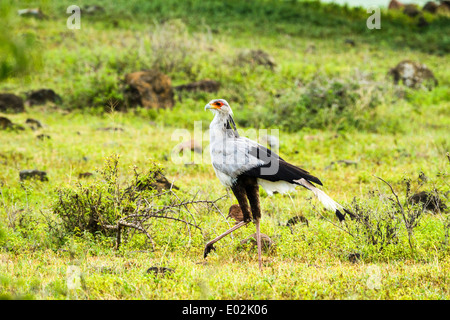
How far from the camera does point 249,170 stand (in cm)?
464

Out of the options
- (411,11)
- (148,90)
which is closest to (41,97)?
(148,90)

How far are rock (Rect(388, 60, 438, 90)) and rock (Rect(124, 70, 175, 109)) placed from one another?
775cm

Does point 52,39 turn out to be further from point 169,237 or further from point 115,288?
point 115,288

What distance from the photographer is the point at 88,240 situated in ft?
16.7

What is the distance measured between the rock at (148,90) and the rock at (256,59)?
3.31 m

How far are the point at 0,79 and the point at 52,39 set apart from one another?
17276mm

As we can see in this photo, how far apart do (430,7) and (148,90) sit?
75.9ft

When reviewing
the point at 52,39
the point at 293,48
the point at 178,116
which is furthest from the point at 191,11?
the point at 178,116

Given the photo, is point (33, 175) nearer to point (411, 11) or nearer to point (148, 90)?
point (148, 90)

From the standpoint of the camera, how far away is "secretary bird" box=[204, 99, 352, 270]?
15.1 feet

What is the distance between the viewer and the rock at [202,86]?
1361cm

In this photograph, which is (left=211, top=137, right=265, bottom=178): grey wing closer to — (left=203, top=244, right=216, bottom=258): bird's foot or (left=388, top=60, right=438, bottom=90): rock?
(left=203, top=244, right=216, bottom=258): bird's foot

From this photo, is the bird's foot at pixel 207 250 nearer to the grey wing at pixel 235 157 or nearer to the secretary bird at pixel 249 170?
the secretary bird at pixel 249 170

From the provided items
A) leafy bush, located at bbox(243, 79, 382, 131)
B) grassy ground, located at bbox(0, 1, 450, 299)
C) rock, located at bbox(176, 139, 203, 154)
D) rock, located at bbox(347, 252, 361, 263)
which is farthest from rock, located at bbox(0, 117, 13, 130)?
rock, located at bbox(347, 252, 361, 263)
